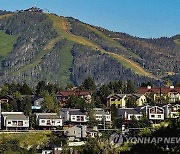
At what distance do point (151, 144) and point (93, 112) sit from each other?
4342 centimetres

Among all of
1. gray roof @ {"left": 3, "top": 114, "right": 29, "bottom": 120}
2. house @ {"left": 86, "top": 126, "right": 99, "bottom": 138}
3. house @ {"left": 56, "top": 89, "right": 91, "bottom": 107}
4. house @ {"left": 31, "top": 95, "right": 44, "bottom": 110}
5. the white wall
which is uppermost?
house @ {"left": 56, "top": 89, "right": 91, "bottom": 107}

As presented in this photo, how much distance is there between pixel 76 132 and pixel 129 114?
10.2m

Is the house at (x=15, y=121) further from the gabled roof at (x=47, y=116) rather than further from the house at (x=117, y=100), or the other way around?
the house at (x=117, y=100)

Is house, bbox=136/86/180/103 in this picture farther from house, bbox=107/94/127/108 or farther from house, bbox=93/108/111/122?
house, bbox=93/108/111/122

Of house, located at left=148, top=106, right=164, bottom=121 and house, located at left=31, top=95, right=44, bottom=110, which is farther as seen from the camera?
house, located at left=31, top=95, right=44, bottom=110

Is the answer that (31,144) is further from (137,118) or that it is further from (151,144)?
(151,144)

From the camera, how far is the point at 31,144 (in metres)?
57.5

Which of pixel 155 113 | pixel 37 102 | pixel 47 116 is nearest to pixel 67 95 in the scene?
pixel 37 102

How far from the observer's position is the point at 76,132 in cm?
6034

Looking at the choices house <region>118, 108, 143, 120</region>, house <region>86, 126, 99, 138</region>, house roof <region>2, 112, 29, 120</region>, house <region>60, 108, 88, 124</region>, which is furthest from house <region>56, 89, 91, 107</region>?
house <region>86, 126, 99, 138</region>

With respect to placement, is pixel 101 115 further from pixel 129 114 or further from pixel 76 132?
pixel 76 132

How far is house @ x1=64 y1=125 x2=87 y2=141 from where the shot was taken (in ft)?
195

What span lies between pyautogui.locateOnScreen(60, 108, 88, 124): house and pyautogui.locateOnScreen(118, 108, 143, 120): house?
4360 millimetres

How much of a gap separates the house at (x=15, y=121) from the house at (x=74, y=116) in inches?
191
